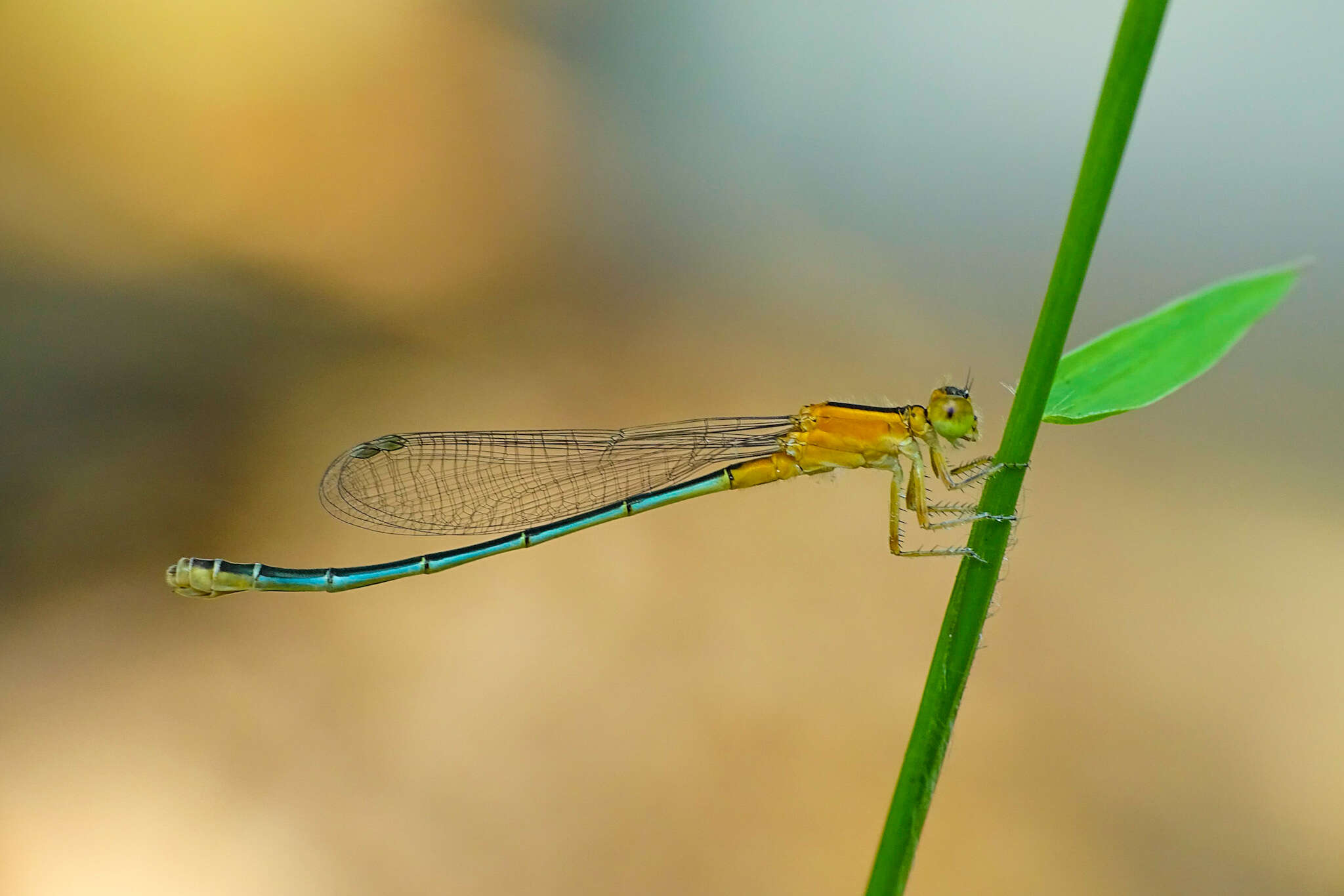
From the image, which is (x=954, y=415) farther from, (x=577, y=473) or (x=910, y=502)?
(x=577, y=473)

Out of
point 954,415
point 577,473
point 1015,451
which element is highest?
point 577,473

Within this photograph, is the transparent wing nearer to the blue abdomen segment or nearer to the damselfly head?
the blue abdomen segment

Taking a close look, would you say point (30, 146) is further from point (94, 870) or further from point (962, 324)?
point (962, 324)

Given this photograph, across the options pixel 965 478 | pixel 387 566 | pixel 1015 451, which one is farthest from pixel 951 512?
pixel 387 566

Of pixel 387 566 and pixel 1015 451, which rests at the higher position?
pixel 387 566

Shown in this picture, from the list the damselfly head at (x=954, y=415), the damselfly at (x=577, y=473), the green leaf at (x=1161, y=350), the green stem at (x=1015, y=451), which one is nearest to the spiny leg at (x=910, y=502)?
the damselfly at (x=577, y=473)

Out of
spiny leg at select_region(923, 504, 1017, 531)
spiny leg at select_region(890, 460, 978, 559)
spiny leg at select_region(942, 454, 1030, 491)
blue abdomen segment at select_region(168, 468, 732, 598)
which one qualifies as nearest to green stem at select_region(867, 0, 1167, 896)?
spiny leg at select_region(923, 504, 1017, 531)
